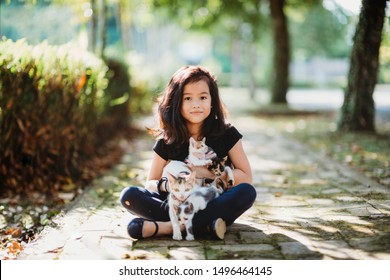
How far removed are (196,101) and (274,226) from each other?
3.37 feet

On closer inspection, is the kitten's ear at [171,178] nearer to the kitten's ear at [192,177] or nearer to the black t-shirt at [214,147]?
the kitten's ear at [192,177]

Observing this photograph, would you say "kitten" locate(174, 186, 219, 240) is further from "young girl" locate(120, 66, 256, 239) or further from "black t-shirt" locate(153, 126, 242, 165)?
"black t-shirt" locate(153, 126, 242, 165)

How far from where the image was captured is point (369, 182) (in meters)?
4.66

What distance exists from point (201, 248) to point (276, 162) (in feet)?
11.5

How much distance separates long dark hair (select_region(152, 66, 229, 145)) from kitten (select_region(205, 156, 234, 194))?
8.2 inches

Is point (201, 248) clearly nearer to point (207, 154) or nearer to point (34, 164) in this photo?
point (207, 154)

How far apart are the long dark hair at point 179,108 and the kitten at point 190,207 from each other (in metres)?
0.43

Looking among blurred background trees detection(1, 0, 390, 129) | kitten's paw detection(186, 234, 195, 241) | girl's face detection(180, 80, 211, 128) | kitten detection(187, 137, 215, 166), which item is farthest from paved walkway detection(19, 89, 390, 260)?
blurred background trees detection(1, 0, 390, 129)

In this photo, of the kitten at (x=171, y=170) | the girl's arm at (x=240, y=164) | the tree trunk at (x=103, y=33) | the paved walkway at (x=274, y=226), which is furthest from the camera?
the tree trunk at (x=103, y=33)

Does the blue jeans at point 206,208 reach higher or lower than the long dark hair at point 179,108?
lower

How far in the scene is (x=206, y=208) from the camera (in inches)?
120

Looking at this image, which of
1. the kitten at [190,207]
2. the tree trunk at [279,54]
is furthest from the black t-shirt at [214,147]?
the tree trunk at [279,54]

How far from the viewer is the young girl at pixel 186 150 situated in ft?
10.1

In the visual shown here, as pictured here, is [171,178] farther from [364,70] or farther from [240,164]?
[364,70]
